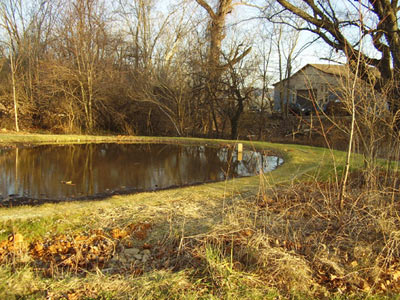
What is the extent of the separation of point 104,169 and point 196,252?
6787mm

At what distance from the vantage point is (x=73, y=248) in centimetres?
334

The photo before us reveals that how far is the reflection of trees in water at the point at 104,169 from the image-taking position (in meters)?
7.01

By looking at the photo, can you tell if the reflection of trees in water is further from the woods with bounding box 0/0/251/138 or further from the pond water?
the woods with bounding box 0/0/251/138

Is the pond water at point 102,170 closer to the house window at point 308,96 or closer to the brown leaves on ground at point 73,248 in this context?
the house window at point 308,96

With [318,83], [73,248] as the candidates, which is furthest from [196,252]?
[318,83]

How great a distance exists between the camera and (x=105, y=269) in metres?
2.90

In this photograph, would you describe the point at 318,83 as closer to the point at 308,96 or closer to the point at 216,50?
the point at 308,96

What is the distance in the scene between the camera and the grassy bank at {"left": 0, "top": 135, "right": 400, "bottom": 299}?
2500mm

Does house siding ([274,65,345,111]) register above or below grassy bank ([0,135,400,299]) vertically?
above

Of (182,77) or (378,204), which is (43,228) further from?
(182,77)

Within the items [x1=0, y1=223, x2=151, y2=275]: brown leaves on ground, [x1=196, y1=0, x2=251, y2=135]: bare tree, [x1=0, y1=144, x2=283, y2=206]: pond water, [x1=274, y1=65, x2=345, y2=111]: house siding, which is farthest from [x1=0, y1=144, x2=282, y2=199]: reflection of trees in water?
[x1=196, y1=0, x2=251, y2=135]: bare tree

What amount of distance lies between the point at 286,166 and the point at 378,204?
4835 millimetres

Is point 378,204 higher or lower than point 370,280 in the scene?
higher

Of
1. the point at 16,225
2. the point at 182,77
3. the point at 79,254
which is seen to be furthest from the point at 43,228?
the point at 182,77
